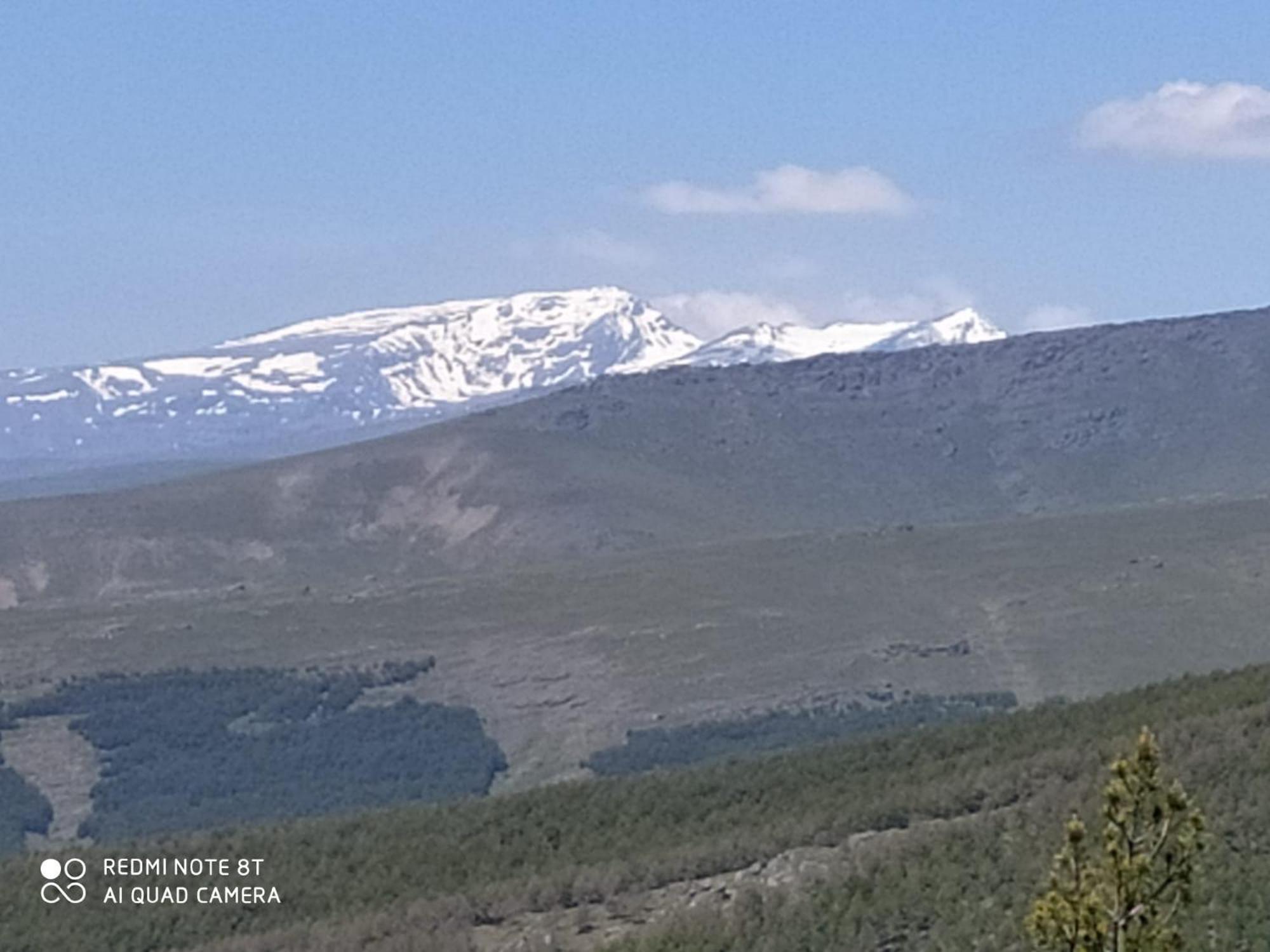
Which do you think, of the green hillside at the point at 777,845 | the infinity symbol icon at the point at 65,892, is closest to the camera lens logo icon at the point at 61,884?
the infinity symbol icon at the point at 65,892

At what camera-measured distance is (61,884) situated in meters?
67.2

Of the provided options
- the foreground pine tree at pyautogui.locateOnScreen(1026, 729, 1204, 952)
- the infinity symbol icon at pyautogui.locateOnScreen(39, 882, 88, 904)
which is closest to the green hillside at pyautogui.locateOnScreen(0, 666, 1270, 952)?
the infinity symbol icon at pyautogui.locateOnScreen(39, 882, 88, 904)

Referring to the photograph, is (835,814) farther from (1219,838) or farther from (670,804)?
(1219,838)

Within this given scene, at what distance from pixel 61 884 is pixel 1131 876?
50.3 meters

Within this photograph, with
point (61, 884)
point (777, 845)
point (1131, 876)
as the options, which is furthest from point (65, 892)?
point (1131, 876)

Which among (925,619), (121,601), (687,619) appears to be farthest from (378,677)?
(121,601)

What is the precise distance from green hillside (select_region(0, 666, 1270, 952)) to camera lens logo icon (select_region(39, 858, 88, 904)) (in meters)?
0.51

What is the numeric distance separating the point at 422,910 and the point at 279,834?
50.0 feet

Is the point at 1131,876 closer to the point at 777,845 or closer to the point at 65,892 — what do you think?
the point at 777,845

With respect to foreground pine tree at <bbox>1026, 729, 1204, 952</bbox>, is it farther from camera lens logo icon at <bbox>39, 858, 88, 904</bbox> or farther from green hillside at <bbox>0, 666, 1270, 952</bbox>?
camera lens logo icon at <bbox>39, 858, 88, 904</bbox>

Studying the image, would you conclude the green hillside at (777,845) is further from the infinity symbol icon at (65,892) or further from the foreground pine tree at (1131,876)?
the foreground pine tree at (1131,876)

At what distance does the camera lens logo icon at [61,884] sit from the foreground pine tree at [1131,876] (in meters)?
48.3

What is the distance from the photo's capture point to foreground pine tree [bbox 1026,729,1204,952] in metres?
21.1

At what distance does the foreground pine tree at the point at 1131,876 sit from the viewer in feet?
69.2
